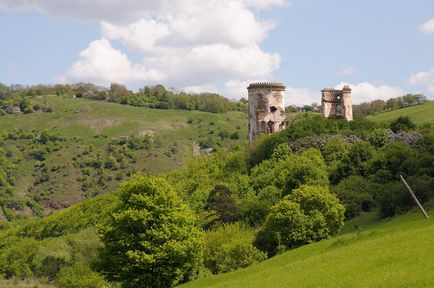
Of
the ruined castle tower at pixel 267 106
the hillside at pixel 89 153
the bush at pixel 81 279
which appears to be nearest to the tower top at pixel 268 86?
the ruined castle tower at pixel 267 106

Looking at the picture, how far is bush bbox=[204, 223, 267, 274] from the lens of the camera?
4853cm

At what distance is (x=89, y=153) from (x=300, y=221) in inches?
5368

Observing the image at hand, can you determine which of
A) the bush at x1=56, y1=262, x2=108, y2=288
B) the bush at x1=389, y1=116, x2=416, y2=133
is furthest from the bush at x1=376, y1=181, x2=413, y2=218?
the bush at x1=389, y1=116, x2=416, y2=133

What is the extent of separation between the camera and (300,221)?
159 ft

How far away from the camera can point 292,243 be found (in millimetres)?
48906

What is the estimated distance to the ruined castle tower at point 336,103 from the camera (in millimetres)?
91688

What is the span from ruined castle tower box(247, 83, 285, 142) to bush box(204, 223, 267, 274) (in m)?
27.5

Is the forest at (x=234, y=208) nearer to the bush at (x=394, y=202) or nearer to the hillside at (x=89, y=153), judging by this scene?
the bush at (x=394, y=202)

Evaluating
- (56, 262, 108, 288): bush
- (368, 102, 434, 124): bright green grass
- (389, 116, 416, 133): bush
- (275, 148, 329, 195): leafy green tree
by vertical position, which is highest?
(368, 102, 434, 124): bright green grass

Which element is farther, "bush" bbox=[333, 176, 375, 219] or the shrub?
the shrub

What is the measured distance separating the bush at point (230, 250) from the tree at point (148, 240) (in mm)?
3823

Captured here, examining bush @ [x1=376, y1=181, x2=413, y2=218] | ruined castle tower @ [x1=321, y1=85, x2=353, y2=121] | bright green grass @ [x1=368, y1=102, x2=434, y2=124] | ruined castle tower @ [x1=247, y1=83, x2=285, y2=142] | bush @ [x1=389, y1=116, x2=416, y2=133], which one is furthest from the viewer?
bright green grass @ [x1=368, y1=102, x2=434, y2=124]

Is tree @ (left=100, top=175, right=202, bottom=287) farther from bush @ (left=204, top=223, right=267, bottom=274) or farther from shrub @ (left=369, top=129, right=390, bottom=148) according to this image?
shrub @ (left=369, top=129, right=390, bottom=148)

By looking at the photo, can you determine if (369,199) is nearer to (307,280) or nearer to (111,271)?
(111,271)
